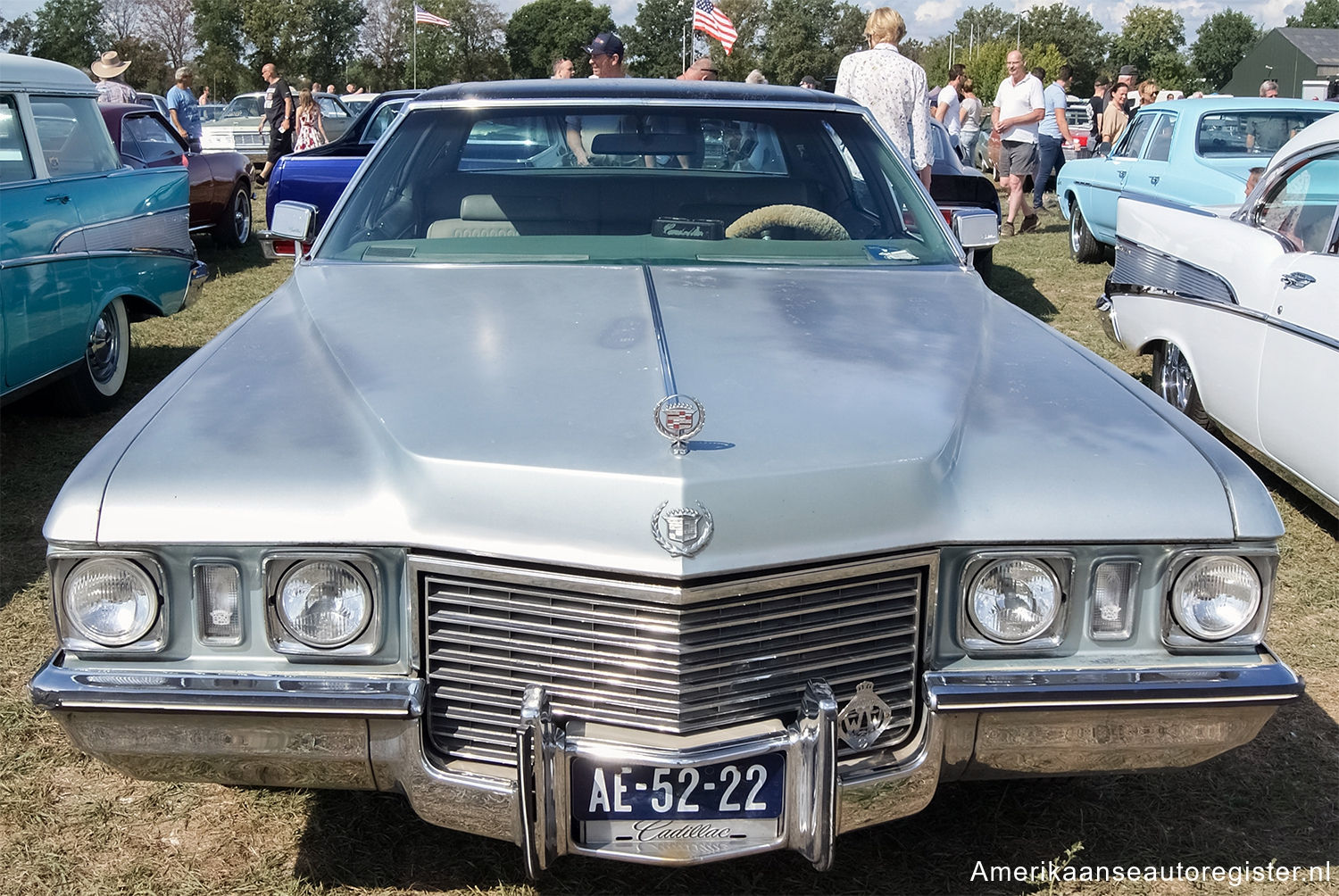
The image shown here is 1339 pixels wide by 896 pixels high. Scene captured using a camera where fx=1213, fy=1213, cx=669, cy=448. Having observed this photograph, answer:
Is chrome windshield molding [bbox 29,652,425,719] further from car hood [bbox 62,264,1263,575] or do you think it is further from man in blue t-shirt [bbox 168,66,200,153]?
man in blue t-shirt [bbox 168,66,200,153]

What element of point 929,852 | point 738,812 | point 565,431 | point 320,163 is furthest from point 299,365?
point 320,163

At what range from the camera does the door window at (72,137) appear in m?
5.59

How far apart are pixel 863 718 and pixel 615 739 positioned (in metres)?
0.42

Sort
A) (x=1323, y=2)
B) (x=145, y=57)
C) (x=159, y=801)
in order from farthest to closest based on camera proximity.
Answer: (x=1323, y=2) < (x=145, y=57) < (x=159, y=801)

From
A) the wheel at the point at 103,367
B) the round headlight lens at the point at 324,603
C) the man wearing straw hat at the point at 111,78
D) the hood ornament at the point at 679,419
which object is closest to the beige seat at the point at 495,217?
the hood ornament at the point at 679,419

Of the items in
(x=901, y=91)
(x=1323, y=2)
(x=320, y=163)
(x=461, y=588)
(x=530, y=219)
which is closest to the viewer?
(x=461, y=588)

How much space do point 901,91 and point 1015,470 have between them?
18.0 ft

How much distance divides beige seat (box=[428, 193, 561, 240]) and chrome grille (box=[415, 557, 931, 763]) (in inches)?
61.3

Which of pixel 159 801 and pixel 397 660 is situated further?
pixel 159 801

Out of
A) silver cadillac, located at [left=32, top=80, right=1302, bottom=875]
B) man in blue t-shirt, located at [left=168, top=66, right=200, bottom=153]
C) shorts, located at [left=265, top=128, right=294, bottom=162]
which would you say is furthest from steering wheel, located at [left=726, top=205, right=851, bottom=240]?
man in blue t-shirt, located at [left=168, top=66, right=200, bottom=153]

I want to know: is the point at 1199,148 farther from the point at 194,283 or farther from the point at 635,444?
the point at 635,444

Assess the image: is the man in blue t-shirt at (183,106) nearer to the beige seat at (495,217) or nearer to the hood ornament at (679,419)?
the beige seat at (495,217)

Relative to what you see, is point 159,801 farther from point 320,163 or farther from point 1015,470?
point 320,163

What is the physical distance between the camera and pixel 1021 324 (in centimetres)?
290
